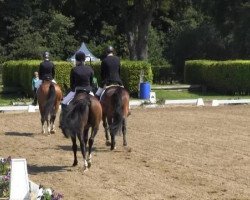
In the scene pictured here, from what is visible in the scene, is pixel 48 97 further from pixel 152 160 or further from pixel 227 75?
pixel 227 75

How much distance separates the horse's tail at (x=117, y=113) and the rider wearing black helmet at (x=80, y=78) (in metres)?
1.70

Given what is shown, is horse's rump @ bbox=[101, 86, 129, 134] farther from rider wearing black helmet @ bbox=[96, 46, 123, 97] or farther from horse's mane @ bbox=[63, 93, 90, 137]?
horse's mane @ bbox=[63, 93, 90, 137]

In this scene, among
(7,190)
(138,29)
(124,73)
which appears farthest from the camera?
(138,29)

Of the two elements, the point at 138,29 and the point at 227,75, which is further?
the point at 138,29

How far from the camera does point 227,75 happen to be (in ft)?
119

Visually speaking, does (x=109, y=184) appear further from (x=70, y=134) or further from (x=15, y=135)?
(x=15, y=135)

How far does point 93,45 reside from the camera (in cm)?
5759

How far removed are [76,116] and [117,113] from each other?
250 cm

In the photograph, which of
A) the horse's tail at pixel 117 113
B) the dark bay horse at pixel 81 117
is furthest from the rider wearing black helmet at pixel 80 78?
the horse's tail at pixel 117 113

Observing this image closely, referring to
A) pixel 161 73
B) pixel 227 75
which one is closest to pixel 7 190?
pixel 227 75

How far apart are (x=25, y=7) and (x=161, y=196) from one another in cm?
4677

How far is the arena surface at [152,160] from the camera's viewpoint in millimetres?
10438

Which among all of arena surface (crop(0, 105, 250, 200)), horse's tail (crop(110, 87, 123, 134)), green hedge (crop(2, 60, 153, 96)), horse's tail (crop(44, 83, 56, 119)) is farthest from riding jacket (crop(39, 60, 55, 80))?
green hedge (crop(2, 60, 153, 96))

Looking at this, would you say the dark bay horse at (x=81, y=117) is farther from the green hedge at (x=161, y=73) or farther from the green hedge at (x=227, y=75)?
the green hedge at (x=161, y=73)
